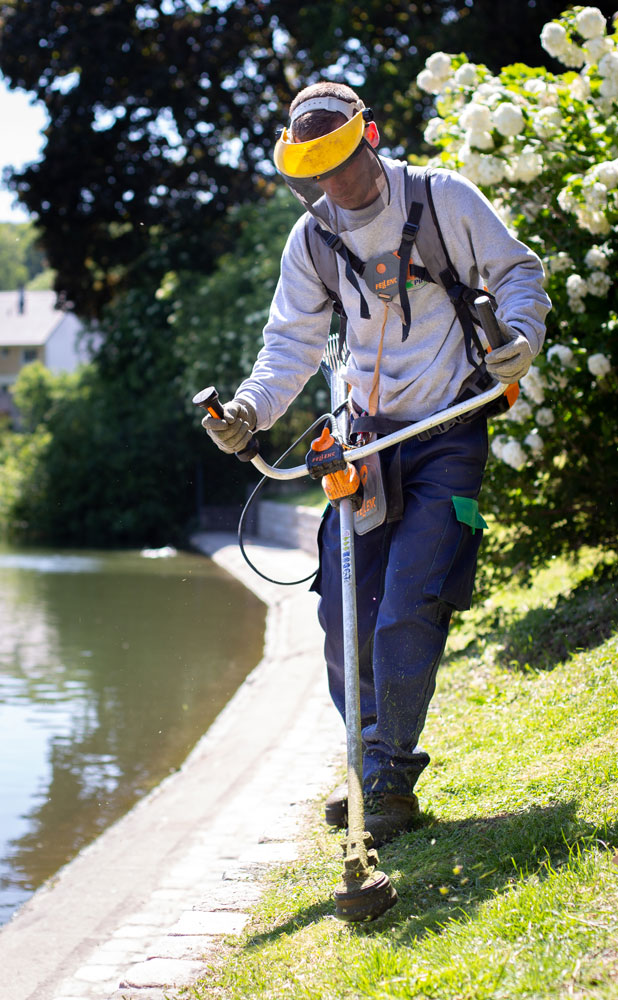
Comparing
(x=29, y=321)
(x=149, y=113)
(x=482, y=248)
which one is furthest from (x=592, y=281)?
(x=29, y=321)

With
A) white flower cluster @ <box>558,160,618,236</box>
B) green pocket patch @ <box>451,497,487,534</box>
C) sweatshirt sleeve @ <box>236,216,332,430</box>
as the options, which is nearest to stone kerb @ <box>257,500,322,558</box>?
white flower cluster @ <box>558,160,618,236</box>

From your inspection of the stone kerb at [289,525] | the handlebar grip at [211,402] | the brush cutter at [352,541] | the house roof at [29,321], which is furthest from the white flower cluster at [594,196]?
the house roof at [29,321]

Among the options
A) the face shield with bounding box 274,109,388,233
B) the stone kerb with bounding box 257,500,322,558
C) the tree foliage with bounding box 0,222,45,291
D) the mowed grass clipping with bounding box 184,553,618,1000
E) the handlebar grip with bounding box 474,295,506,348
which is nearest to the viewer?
the mowed grass clipping with bounding box 184,553,618,1000

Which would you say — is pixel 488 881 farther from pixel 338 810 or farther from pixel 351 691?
pixel 338 810

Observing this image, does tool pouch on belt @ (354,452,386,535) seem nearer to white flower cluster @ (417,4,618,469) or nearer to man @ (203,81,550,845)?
man @ (203,81,550,845)

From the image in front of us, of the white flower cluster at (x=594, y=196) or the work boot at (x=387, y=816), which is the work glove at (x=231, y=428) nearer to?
the work boot at (x=387, y=816)

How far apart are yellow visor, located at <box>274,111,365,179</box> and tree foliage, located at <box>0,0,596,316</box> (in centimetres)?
1655

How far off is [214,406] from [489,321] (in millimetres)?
748

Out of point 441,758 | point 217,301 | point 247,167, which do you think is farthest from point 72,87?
point 441,758

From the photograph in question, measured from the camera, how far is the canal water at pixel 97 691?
5590 mm

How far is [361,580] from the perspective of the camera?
3355mm

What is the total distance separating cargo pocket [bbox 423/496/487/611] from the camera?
304 centimetres

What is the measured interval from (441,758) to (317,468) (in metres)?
1.55

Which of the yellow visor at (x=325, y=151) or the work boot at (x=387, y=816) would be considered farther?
the work boot at (x=387, y=816)
